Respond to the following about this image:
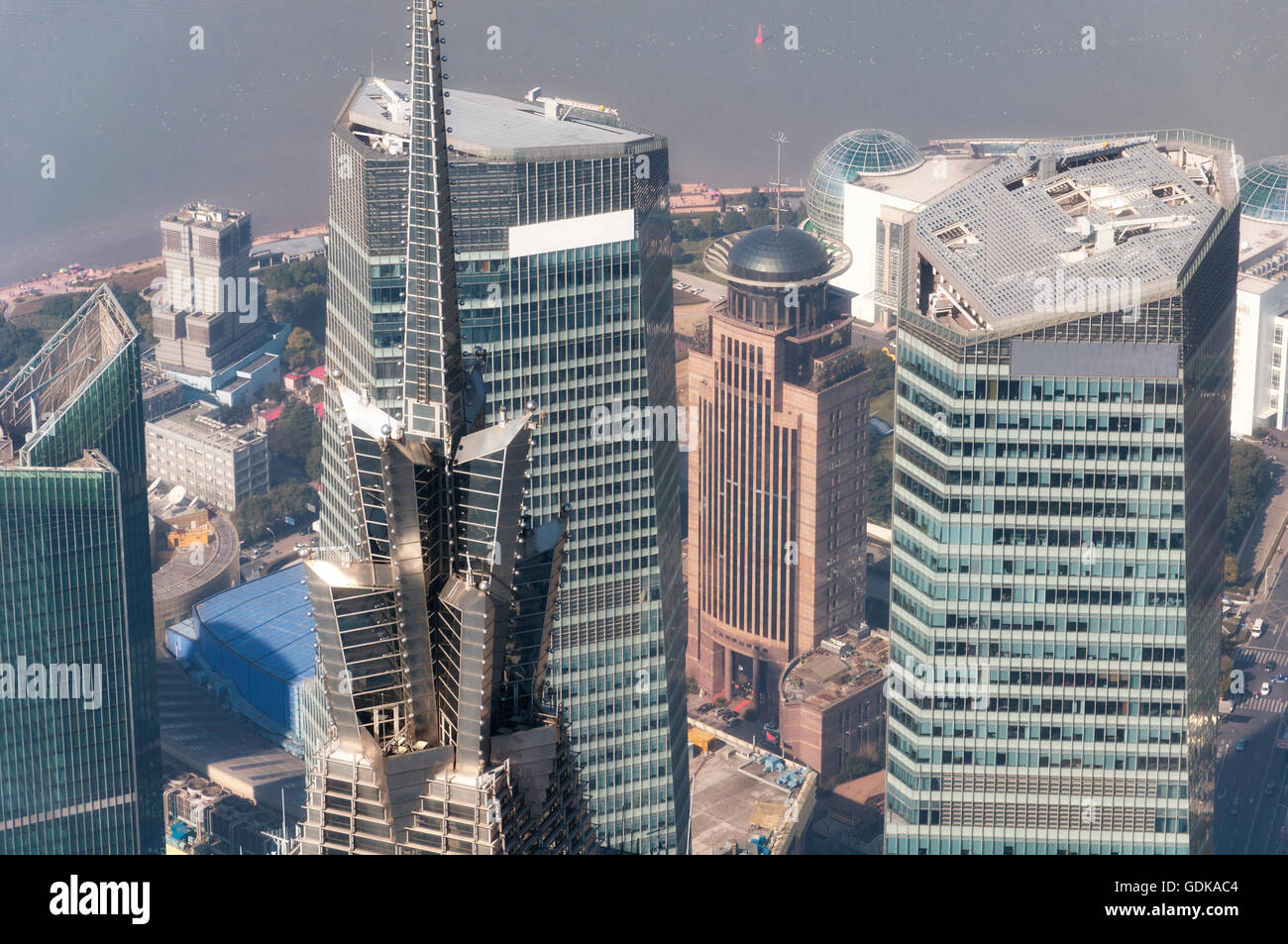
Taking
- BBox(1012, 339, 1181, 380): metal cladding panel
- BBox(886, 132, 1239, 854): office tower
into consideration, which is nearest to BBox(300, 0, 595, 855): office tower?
BBox(1012, 339, 1181, 380): metal cladding panel

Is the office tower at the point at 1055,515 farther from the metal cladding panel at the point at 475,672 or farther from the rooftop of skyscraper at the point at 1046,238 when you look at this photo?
the metal cladding panel at the point at 475,672

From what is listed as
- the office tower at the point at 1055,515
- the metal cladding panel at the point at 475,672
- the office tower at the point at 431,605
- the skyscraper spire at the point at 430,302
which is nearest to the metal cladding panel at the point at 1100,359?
the office tower at the point at 1055,515

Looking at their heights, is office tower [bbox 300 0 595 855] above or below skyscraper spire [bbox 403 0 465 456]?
below

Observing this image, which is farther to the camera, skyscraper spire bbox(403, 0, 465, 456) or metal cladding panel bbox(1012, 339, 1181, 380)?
metal cladding panel bbox(1012, 339, 1181, 380)

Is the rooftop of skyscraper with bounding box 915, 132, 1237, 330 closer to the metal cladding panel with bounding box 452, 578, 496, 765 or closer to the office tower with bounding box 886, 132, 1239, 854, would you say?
the office tower with bounding box 886, 132, 1239, 854

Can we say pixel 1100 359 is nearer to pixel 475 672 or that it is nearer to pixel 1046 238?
pixel 1046 238
